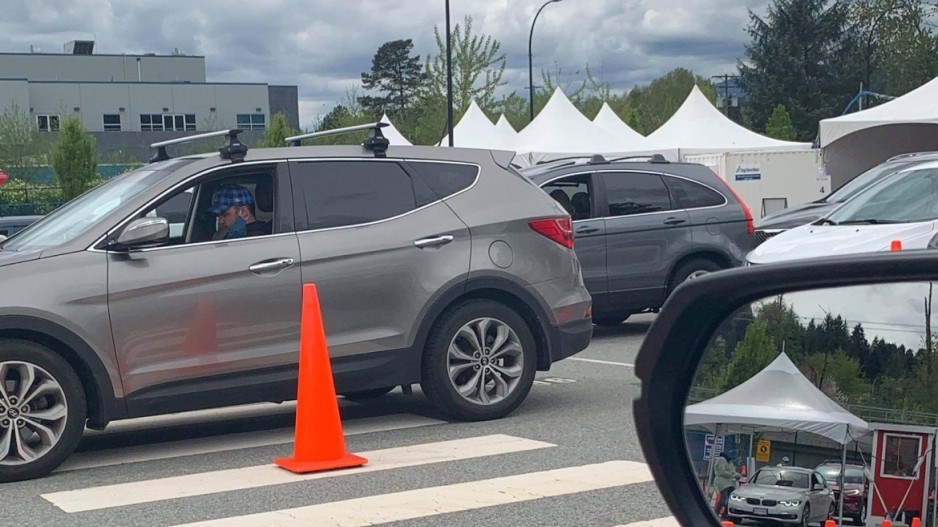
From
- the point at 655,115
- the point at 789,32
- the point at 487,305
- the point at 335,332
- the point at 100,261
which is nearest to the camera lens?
the point at 100,261

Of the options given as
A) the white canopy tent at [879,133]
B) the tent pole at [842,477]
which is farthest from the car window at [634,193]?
the white canopy tent at [879,133]

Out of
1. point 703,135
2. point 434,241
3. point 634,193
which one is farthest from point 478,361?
point 703,135

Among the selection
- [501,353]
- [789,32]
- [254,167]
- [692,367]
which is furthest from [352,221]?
[789,32]

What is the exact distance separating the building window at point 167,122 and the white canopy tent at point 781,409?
92.3 metres

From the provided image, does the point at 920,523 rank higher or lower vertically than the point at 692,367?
lower

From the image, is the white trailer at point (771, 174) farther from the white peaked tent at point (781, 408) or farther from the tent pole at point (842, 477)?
the tent pole at point (842, 477)

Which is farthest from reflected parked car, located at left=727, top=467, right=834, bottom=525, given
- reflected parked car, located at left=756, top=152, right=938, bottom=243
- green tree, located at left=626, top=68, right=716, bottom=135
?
green tree, located at left=626, top=68, right=716, bottom=135

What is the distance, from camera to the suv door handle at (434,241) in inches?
303

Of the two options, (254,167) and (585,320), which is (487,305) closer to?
(585,320)

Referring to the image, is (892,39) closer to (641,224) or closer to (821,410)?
(641,224)

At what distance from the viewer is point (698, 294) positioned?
188 centimetres

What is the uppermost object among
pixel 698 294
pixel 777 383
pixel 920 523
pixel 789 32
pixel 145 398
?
pixel 789 32

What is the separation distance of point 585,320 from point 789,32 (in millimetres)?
59325

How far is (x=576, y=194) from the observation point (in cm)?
1259
